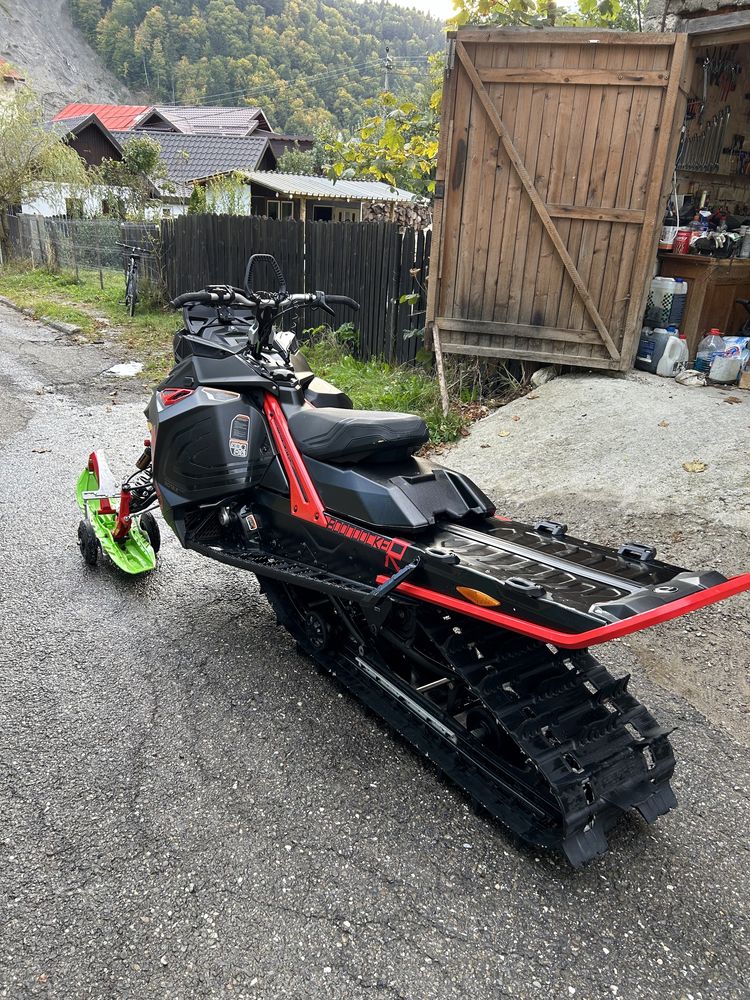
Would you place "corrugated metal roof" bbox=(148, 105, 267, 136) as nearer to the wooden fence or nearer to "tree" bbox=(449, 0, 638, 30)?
the wooden fence

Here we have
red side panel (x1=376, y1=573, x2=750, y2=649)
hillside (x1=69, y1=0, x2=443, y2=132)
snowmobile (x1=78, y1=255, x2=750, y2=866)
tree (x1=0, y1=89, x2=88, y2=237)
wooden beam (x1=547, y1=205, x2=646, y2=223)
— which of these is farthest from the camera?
hillside (x1=69, y1=0, x2=443, y2=132)

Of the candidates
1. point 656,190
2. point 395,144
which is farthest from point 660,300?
point 395,144

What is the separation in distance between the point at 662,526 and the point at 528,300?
3.06m

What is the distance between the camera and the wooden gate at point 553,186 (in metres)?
6.08

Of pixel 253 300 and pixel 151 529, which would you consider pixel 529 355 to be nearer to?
pixel 253 300

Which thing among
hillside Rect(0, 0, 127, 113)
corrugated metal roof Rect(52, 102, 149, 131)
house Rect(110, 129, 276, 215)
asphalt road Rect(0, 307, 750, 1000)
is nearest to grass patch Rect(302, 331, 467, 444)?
asphalt road Rect(0, 307, 750, 1000)

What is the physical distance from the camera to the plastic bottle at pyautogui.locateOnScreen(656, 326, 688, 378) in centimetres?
661

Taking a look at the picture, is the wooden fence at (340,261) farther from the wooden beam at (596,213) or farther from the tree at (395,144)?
the wooden beam at (596,213)

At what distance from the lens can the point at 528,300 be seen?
22.4 ft

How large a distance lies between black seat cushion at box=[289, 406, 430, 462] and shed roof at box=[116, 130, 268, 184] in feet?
101

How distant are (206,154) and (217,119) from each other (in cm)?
2006

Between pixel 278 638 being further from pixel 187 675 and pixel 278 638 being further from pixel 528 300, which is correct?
pixel 528 300

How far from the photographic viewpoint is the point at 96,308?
14.0 meters

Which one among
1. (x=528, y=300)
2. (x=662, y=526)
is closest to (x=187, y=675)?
(x=662, y=526)
